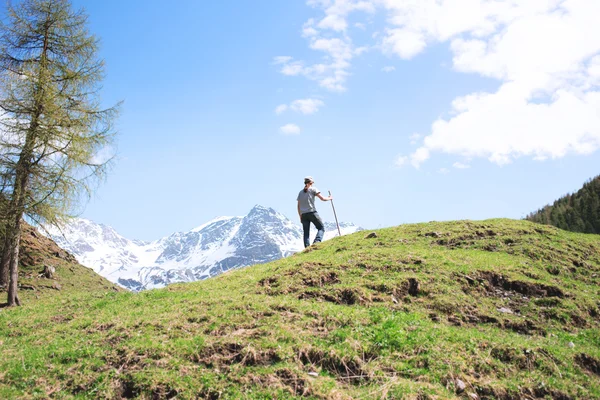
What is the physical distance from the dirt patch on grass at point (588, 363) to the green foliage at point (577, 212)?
55.2 m

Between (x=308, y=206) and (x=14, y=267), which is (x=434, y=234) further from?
(x=14, y=267)

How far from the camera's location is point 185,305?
11594 mm

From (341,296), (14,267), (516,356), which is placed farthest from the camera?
(14,267)

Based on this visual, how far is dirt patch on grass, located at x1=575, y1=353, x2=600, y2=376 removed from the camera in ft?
29.9

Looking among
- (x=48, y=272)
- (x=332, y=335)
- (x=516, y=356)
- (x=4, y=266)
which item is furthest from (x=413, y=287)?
(x=48, y=272)

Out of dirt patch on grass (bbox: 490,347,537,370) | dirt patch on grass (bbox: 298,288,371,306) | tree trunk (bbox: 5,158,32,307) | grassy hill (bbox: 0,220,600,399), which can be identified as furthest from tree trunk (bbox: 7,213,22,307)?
dirt patch on grass (bbox: 490,347,537,370)

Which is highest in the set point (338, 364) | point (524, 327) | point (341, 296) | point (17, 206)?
point (17, 206)

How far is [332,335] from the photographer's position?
30.2 feet

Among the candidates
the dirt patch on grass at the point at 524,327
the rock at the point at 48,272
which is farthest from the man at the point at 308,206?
the rock at the point at 48,272

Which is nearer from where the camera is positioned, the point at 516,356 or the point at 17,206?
the point at 516,356

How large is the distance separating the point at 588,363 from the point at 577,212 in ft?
195

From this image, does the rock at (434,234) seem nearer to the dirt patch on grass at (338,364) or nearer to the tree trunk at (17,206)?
the dirt patch on grass at (338,364)

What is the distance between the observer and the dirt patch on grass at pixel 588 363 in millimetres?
9102

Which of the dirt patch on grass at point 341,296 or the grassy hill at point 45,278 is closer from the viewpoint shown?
the dirt patch on grass at point 341,296
